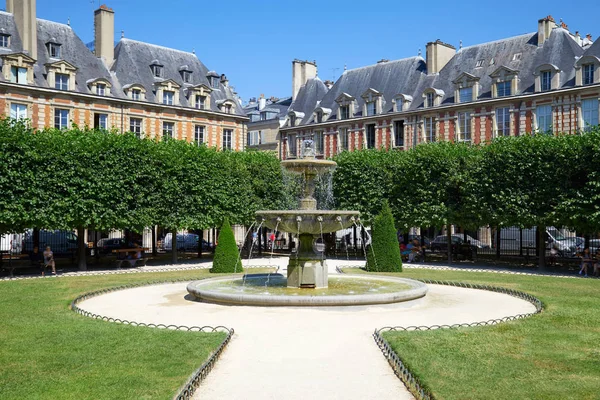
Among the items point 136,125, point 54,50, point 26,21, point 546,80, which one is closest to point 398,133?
point 546,80

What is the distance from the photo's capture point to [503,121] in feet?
122

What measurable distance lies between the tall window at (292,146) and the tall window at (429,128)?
1244 cm

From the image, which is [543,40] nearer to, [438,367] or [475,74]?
[475,74]

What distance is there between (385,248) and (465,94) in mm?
21443

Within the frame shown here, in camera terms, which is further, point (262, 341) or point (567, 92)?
point (567, 92)

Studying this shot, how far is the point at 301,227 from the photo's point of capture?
13172 mm

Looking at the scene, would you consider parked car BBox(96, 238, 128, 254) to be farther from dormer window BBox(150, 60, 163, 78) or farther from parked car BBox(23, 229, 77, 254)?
dormer window BBox(150, 60, 163, 78)

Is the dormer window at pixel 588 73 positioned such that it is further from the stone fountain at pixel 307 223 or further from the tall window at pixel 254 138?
the tall window at pixel 254 138

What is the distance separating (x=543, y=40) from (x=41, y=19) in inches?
1206

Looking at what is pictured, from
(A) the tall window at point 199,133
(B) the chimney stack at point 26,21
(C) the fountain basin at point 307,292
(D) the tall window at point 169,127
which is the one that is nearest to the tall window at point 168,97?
(D) the tall window at point 169,127

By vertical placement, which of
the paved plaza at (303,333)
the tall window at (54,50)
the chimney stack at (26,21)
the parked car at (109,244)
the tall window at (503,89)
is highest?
the chimney stack at (26,21)

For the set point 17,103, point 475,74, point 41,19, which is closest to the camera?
point 17,103

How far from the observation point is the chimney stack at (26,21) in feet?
109

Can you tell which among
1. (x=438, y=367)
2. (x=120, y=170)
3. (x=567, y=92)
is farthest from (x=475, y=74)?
(x=438, y=367)
